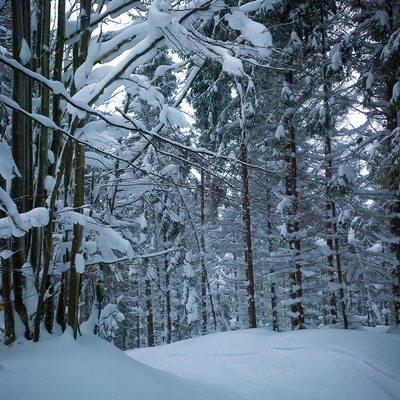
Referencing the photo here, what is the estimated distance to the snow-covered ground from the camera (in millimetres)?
2125

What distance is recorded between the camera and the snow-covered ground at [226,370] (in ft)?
6.97

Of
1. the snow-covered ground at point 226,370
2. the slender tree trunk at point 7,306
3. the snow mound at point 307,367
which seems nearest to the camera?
the snow-covered ground at point 226,370

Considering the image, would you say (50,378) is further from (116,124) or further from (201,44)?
(201,44)

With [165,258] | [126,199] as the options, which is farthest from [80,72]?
[165,258]

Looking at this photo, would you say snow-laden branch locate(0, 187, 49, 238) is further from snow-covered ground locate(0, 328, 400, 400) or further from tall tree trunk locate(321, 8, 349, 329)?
tall tree trunk locate(321, 8, 349, 329)

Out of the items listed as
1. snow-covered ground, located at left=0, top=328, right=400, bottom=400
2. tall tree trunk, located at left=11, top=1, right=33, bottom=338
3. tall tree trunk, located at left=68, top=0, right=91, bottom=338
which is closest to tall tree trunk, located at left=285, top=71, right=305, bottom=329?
snow-covered ground, located at left=0, top=328, right=400, bottom=400

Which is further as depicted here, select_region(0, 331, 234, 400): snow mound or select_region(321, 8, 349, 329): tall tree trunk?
select_region(321, 8, 349, 329): tall tree trunk

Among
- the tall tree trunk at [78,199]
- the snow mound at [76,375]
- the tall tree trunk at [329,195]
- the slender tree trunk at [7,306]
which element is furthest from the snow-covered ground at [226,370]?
the tall tree trunk at [329,195]

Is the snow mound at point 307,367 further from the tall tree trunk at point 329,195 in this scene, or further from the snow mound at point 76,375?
the tall tree trunk at point 329,195

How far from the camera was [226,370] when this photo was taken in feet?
17.0

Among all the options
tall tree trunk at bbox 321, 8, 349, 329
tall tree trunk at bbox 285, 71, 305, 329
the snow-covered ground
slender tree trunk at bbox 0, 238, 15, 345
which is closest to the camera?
the snow-covered ground

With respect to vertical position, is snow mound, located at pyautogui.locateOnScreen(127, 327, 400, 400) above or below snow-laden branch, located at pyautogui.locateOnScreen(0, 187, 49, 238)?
below

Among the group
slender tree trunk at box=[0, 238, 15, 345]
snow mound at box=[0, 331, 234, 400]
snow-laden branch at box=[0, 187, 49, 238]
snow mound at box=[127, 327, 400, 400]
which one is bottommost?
snow mound at box=[127, 327, 400, 400]

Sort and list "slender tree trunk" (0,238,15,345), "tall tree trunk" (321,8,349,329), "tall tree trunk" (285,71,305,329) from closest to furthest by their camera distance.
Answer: "slender tree trunk" (0,238,15,345) < "tall tree trunk" (321,8,349,329) < "tall tree trunk" (285,71,305,329)
